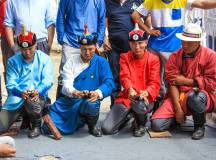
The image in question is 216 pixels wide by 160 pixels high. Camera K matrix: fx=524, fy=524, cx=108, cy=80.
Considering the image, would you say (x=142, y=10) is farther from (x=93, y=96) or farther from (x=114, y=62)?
(x=93, y=96)

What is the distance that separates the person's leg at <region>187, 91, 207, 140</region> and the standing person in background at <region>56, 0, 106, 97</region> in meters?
1.33

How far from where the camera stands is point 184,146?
5316 millimetres

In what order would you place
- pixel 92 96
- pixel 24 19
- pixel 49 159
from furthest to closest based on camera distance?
pixel 24 19
pixel 92 96
pixel 49 159

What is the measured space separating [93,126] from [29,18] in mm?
1437

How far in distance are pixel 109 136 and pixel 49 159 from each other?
1098mm

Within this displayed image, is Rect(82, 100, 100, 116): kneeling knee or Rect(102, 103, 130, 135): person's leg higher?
Rect(82, 100, 100, 116): kneeling knee

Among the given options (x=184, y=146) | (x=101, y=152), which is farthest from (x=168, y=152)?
(x=101, y=152)

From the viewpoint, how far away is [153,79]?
584 centimetres

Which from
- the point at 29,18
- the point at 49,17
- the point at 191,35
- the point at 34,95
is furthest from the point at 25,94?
the point at 191,35

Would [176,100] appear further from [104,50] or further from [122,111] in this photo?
[104,50]

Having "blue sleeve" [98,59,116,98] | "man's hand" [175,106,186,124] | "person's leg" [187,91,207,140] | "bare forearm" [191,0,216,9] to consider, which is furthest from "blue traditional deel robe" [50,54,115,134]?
"bare forearm" [191,0,216,9]

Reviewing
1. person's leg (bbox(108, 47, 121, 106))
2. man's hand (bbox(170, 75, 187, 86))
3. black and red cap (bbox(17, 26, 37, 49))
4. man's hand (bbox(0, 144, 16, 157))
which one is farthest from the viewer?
A: person's leg (bbox(108, 47, 121, 106))

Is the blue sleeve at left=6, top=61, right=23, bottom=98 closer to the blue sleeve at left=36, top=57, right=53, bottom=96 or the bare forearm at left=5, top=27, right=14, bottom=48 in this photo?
the blue sleeve at left=36, top=57, right=53, bottom=96

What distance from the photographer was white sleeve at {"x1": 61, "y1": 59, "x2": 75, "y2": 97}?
573 cm
